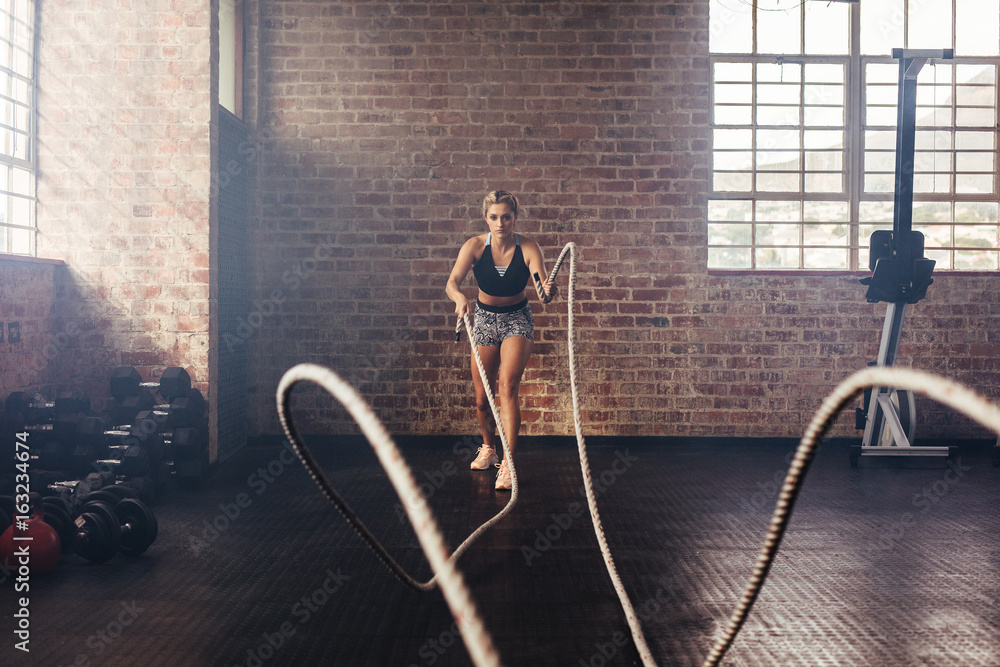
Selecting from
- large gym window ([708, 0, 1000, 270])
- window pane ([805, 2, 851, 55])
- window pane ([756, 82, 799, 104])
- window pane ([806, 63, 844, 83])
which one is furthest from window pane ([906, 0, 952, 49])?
window pane ([756, 82, 799, 104])

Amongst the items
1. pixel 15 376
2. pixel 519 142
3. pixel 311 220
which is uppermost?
pixel 519 142

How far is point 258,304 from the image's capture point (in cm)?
541

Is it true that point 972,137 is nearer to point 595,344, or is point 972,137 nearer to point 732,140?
point 732,140

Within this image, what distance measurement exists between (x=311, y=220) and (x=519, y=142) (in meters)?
1.74

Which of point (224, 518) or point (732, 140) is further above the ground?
point (732, 140)

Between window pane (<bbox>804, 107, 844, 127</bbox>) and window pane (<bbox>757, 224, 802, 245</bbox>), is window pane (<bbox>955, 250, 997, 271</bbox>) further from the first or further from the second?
window pane (<bbox>804, 107, 844, 127</bbox>)

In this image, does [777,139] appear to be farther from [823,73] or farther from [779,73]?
[823,73]

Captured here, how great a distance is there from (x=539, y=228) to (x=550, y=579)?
3.28 m

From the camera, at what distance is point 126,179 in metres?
4.28

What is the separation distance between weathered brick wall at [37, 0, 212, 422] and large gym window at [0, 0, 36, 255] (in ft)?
0.20

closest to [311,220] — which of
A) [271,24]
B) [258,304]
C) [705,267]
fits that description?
[258,304]

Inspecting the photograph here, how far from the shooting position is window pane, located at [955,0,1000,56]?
5566mm

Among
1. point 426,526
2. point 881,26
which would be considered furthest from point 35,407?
point 881,26

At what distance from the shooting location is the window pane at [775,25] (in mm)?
5582
